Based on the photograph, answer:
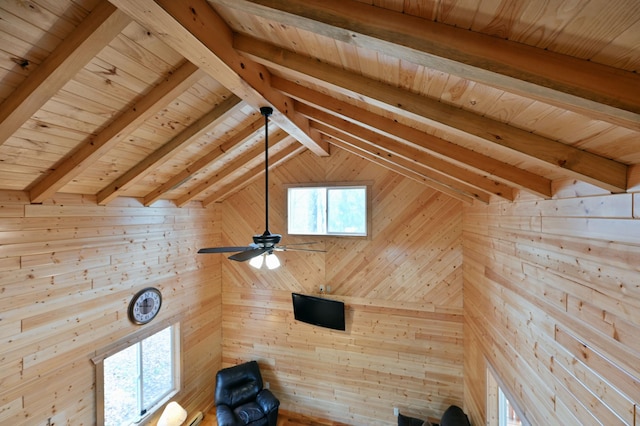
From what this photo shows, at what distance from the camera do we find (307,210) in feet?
17.5

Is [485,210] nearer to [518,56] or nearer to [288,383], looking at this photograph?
[518,56]

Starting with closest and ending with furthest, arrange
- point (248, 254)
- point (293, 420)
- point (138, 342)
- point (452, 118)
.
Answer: point (452, 118) → point (248, 254) → point (138, 342) → point (293, 420)

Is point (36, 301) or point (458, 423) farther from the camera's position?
point (458, 423)

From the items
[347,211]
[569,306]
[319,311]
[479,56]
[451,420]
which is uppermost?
[479,56]

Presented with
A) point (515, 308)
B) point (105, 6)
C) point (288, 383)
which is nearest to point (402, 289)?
point (515, 308)

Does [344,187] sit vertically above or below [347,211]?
above

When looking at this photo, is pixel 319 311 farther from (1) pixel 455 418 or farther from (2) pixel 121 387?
(2) pixel 121 387

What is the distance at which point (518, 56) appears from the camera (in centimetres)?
88

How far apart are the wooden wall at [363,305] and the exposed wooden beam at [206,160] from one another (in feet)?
5.95

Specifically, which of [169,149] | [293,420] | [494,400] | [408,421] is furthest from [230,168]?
[408,421]

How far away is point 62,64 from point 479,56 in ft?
7.62

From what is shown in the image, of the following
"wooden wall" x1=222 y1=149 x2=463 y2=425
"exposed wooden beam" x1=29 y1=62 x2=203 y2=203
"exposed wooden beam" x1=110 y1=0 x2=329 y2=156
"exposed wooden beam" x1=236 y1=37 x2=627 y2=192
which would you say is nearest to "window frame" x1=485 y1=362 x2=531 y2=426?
"wooden wall" x1=222 y1=149 x2=463 y2=425

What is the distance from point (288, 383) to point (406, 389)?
233cm

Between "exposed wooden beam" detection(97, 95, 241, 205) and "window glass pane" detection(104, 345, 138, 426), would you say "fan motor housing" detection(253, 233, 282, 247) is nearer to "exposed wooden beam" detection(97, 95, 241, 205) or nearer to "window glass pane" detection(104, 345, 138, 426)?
"exposed wooden beam" detection(97, 95, 241, 205)
